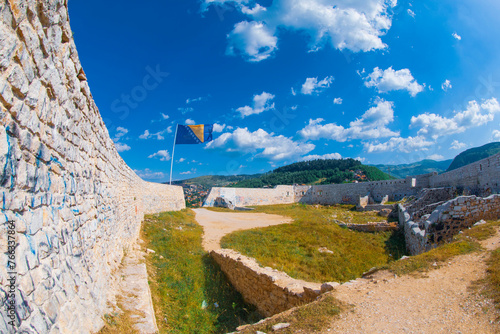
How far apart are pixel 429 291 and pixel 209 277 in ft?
20.2

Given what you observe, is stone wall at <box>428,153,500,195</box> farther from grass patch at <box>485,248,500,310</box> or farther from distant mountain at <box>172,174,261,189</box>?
distant mountain at <box>172,174,261,189</box>

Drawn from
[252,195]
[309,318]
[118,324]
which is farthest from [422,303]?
[252,195]

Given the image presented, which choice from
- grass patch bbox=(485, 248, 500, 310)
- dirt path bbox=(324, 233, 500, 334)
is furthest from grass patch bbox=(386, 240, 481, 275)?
grass patch bbox=(485, 248, 500, 310)

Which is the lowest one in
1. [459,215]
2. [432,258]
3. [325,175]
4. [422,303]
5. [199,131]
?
[422,303]

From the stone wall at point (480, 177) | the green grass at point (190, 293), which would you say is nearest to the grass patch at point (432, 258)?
the green grass at point (190, 293)

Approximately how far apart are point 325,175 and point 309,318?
287ft

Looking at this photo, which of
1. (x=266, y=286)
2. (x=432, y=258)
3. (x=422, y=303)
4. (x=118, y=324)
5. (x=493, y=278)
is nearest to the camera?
(x=118, y=324)

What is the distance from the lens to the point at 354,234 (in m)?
14.2

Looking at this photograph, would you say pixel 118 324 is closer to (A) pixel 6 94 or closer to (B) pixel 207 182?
(A) pixel 6 94

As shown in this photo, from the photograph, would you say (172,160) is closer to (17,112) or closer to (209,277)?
(209,277)

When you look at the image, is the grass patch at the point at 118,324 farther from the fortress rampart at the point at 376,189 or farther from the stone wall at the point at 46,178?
the fortress rampart at the point at 376,189

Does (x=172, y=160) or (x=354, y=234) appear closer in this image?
(x=354, y=234)

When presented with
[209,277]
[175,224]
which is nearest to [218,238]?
[175,224]

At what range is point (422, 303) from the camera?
413cm
